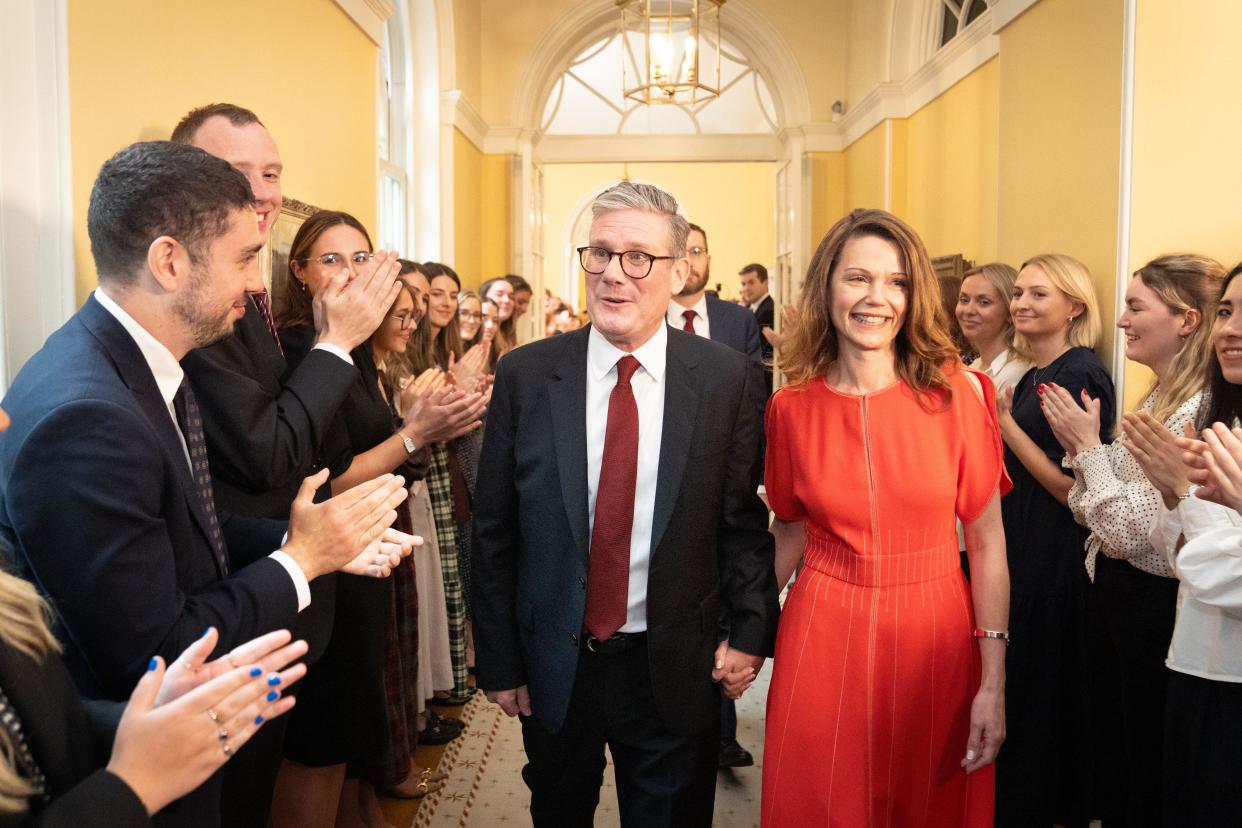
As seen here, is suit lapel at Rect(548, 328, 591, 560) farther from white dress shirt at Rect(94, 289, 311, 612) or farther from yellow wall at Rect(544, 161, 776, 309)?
yellow wall at Rect(544, 161, 776, 309)

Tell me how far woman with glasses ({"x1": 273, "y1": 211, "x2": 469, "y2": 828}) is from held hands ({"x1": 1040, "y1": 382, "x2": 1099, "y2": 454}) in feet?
6.52

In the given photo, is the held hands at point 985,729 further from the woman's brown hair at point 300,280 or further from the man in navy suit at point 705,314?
the man in navy suit at point 705,314

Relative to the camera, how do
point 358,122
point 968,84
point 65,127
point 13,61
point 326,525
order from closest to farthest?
point 326,525
point 13,61
point 65,127
point 358,122
point 968,84

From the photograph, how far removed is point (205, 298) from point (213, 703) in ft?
2.24

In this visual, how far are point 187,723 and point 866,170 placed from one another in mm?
8543

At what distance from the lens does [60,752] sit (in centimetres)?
114

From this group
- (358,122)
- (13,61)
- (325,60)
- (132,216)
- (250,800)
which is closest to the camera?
(132,216)

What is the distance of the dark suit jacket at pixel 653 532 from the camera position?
1920 mm

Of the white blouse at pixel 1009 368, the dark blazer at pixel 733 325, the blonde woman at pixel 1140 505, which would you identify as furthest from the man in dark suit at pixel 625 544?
the dark blazer at pixel 733 325

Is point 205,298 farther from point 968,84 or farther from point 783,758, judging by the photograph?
point 968,84

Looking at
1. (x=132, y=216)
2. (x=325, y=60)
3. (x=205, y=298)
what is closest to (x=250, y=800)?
(x=205, y=298)

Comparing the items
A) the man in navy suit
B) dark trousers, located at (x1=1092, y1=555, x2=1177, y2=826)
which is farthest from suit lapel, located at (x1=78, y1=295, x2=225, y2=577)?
the man in navy suit

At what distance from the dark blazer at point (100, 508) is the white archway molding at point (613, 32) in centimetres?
849

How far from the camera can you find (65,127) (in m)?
2.42
